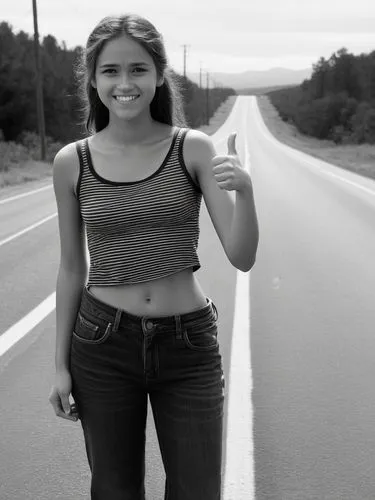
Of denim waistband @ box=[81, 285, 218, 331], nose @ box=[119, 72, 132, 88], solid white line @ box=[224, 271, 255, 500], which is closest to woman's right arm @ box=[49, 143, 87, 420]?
denim waistband @ box=[81, 285, 218, 331]

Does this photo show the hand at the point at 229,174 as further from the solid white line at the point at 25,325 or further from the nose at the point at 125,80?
the solid white line at the point at 25,325

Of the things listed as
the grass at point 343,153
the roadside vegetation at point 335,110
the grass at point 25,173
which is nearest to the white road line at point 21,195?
the grass at point 25,173

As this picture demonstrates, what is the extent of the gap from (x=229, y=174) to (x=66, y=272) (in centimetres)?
70

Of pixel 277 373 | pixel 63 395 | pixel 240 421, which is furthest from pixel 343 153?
pixel 63 395

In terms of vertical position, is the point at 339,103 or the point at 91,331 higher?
the point at 91,331

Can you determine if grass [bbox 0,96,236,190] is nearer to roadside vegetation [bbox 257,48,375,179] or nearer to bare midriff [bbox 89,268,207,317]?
bare midriff [bbox 89,268,207,317]

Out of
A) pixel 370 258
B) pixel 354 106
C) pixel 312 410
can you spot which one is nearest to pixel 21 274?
pixel 370 258

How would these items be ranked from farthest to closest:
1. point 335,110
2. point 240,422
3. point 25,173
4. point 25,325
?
point 335,110 → point 25,173 → point 25,325 → point 240,422

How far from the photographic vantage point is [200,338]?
2199mm

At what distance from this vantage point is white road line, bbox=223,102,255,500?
3.79 meters

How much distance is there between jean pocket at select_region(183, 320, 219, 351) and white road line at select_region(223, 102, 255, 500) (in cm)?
Answer: 171

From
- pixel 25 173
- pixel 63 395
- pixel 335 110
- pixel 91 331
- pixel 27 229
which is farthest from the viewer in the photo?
pixel 335 110

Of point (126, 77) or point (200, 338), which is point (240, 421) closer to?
point (200, 338)

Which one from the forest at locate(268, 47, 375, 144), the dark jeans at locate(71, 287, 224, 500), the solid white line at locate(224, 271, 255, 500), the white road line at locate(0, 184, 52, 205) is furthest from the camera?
the forest at locate(268, 47, 375, 144)
